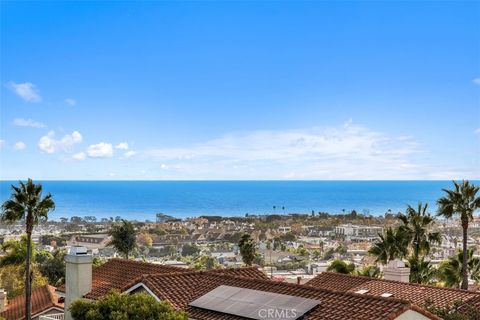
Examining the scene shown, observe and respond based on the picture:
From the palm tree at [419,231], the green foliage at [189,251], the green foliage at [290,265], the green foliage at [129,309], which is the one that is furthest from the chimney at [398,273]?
the green foliage at [189,251]

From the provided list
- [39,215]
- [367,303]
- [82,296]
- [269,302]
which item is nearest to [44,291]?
[39,215]

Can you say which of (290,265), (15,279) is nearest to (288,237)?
(290,265)

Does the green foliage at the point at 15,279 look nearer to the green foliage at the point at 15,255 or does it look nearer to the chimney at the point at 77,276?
the green foliage at the point at 15,255

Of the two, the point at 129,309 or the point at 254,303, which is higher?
the point at 129,309

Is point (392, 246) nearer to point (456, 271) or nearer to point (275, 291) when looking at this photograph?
point (456, 271)

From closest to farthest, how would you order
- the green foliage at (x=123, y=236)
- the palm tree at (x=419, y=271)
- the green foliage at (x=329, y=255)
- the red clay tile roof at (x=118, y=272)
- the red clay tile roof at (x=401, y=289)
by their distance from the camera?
the red clay tile roof at (x=401, y=289) → the red clay tile roof at (x=118, y=272) → the palm tree at (x=419, y=271) → the green foliage at (x=123, y=236) → the green foliage at (x=329, y=255)

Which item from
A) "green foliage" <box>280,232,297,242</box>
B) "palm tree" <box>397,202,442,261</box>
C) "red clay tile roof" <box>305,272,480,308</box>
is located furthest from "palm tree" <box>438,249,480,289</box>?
"green foliage" <box>280,232,297,242</box>
